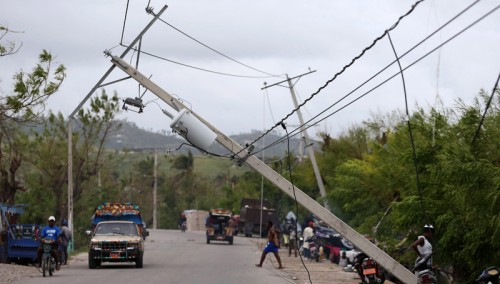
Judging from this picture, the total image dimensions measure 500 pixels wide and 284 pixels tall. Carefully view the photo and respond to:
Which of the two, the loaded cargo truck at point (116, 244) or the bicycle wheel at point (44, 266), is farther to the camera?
the loaded cargo truck at point (116, 244)

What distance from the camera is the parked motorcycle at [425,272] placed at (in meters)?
20.1

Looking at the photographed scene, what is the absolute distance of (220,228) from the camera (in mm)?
61688

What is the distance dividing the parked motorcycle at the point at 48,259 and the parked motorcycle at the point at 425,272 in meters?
12.0

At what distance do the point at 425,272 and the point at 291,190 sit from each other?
15.2 ft

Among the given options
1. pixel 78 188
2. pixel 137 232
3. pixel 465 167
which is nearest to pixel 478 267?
pixel 465 167

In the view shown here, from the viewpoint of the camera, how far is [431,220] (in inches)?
937

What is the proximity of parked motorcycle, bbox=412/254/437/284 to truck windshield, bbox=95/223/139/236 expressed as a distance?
1495 cm

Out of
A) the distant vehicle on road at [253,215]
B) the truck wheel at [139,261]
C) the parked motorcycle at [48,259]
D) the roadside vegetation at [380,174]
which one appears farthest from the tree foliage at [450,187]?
the distant vehicle on road at [253,215]

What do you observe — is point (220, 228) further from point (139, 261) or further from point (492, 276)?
point (492, 276)

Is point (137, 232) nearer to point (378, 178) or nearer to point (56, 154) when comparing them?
point (378, 178)

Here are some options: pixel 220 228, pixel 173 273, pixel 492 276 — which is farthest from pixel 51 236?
pixel 220 228

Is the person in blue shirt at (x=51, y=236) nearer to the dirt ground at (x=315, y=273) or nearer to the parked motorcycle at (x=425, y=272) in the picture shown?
the dirt ground at (x=315, y=273)

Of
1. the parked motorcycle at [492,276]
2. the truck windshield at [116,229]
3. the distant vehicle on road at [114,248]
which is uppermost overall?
the truck windshield at [116,229]

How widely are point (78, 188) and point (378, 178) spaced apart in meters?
27.0
